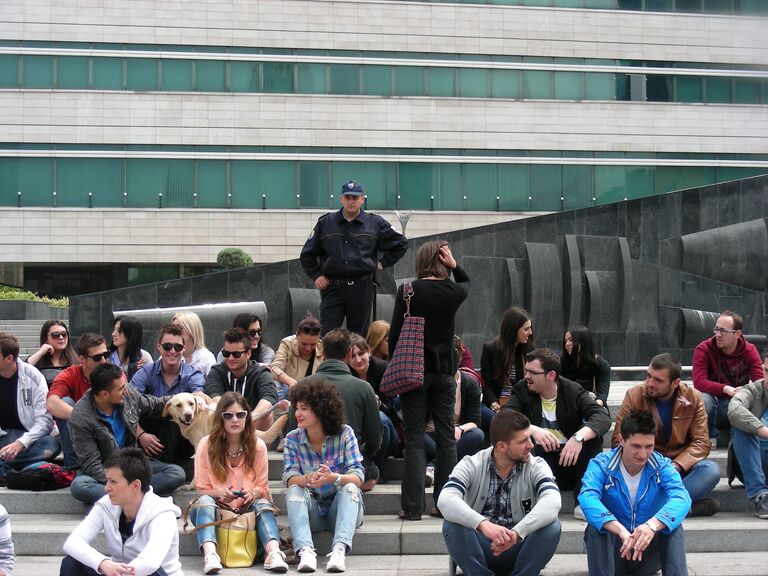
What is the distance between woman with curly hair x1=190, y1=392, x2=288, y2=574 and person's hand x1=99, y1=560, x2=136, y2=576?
53.0 inches

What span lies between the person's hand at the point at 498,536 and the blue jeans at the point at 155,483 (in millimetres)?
2882

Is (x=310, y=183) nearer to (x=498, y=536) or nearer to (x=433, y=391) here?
(x=433, y=391)

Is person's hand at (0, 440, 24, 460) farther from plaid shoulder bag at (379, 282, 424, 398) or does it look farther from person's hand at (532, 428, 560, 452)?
person's hand at (532, 428, 560, 452)

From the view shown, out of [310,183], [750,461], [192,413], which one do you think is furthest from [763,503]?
[310,183]

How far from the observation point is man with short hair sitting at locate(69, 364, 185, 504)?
27.5ft

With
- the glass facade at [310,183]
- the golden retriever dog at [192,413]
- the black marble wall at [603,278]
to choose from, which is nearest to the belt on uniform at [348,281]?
the golden retriever dog at [192,413]

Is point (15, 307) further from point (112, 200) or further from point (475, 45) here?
point (475, 45)

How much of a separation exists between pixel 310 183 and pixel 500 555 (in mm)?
32048

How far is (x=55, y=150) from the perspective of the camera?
37375 mm

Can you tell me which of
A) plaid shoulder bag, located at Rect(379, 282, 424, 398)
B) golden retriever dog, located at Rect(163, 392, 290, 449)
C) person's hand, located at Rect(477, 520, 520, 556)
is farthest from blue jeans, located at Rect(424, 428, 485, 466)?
person's hand, located at Rect(477, 520, 520, 556)

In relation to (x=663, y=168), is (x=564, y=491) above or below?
below

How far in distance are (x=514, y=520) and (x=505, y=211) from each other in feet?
106

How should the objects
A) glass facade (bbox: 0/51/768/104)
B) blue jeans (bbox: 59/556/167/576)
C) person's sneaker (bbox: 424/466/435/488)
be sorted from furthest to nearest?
glass facade (bbox: 0/51/768/104) < person's sneaker (bbox: 424/466/435/488) < blue jeans (bbox: 59/556/167/576)

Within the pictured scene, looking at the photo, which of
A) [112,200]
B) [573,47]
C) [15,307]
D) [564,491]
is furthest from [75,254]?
[564,491]
